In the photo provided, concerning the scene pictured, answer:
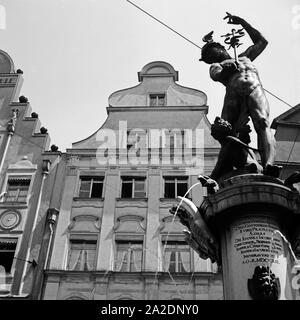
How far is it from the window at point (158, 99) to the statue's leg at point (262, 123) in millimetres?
13982

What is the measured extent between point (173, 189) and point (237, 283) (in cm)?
1243

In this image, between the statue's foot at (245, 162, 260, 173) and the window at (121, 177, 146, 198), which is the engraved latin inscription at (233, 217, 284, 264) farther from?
the window at (121, 177, 146, 198)

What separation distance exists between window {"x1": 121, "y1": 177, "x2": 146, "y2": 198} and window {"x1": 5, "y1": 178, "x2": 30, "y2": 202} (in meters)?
3.85

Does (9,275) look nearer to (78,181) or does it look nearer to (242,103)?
(78,181)

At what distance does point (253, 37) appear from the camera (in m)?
7.02

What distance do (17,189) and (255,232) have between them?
14013mm

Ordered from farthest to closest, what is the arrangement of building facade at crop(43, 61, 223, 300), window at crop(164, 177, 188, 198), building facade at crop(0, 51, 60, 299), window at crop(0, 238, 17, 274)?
window at crop(164, 177, 188, 198) < window at crop(0, 238, 17, 274) < building facade at crop(0, 51, 60, 299) < building facade at crop(43, 61, 223, 300)

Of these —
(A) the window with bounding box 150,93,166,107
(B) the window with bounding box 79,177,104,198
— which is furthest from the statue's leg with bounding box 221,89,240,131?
(A) the window with bounding box 150,93,166,107

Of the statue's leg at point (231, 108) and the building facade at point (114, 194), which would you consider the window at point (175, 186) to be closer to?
the building facade at point (114, 194)

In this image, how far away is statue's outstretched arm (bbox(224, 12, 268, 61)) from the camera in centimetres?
699

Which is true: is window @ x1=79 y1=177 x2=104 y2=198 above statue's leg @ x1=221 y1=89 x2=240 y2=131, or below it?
above

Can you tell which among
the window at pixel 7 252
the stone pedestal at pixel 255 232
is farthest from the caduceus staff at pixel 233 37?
the window at pixel 7 252
